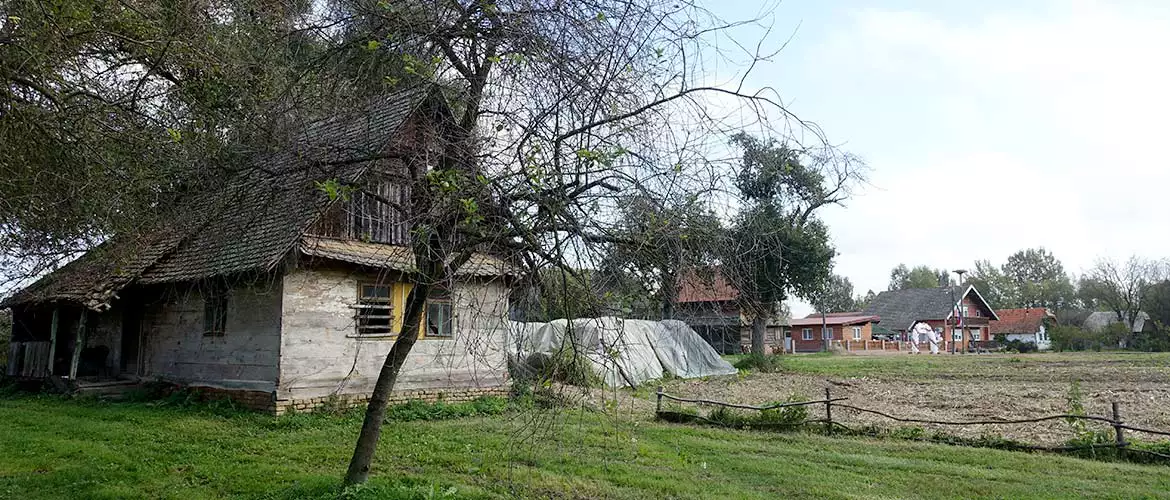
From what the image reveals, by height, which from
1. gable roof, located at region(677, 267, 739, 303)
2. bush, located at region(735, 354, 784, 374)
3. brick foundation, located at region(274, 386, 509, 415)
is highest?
gable roof, located at region(677, 267, 739, 303)

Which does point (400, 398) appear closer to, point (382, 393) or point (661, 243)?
point (382, 393)

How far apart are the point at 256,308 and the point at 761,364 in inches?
813

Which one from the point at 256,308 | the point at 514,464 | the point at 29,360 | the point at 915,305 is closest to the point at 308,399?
the point at 256,308

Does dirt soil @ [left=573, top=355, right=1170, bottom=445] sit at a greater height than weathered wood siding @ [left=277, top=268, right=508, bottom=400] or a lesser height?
lesser

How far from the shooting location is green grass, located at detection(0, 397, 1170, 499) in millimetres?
7973

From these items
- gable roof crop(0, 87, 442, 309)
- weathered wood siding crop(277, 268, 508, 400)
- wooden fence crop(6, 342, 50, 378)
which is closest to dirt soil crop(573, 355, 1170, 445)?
weathered wood siding crop(277, 268, 508, 400)

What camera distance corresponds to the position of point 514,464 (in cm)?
905

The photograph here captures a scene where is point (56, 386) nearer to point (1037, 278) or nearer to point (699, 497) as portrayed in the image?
point (699, 497)

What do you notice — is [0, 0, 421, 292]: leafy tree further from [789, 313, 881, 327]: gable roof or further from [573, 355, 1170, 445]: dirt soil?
[789, 313, 881, 327]: gable roof

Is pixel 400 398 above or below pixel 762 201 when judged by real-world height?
below

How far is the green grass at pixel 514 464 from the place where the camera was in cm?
797

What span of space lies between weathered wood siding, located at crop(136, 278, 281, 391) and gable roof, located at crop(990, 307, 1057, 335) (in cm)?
7334

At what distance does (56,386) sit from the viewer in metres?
16.2

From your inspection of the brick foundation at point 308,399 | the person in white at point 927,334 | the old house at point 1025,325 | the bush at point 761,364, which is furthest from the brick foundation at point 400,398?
the old house at point 1025,325
